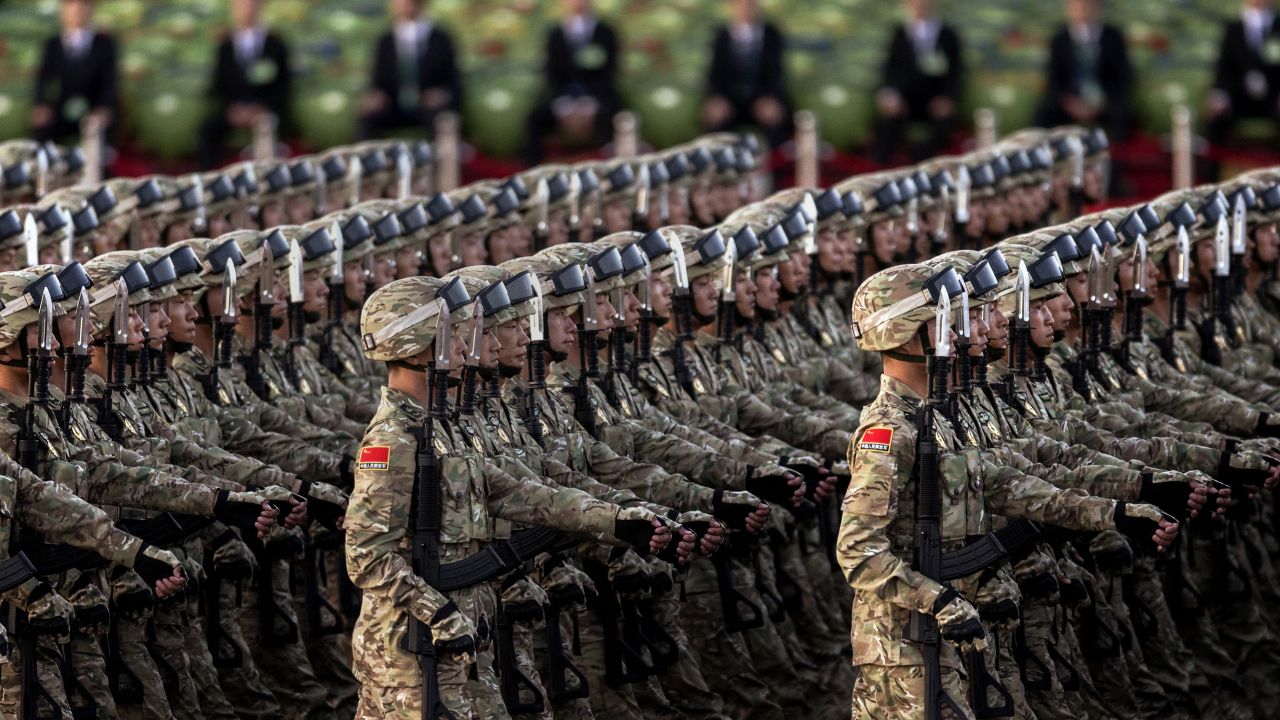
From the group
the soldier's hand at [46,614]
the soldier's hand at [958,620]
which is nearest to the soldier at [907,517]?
the soldier's hand at [958,620]

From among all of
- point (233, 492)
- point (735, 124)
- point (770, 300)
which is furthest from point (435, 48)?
point (233, 492)

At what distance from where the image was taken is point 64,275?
9922 mm

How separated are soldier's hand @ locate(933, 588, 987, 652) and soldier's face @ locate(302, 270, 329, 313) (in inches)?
198

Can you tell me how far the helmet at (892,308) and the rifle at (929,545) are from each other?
0.26 metres

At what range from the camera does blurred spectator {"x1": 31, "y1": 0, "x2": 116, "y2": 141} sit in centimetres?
2067

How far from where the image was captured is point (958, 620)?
27.3 ft

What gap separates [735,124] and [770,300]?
8.29 m

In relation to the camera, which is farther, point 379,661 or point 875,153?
point 875,153

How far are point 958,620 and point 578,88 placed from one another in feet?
42.7

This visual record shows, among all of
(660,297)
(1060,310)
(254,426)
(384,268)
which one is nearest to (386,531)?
(660,297)

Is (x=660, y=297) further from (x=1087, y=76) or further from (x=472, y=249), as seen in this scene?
(x=1087, y=76)

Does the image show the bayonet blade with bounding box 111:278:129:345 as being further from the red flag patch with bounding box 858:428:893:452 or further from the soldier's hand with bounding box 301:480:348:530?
the red flag patch with bounding box 858:428:893:452

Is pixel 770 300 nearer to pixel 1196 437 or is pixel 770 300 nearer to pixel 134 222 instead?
pixel 1196 437

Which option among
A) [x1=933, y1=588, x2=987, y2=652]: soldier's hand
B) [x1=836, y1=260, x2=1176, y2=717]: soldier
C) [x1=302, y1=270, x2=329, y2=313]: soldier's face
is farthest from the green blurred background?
[x1=933, y1=588, x2=987, y2=652]: soldier's hand
